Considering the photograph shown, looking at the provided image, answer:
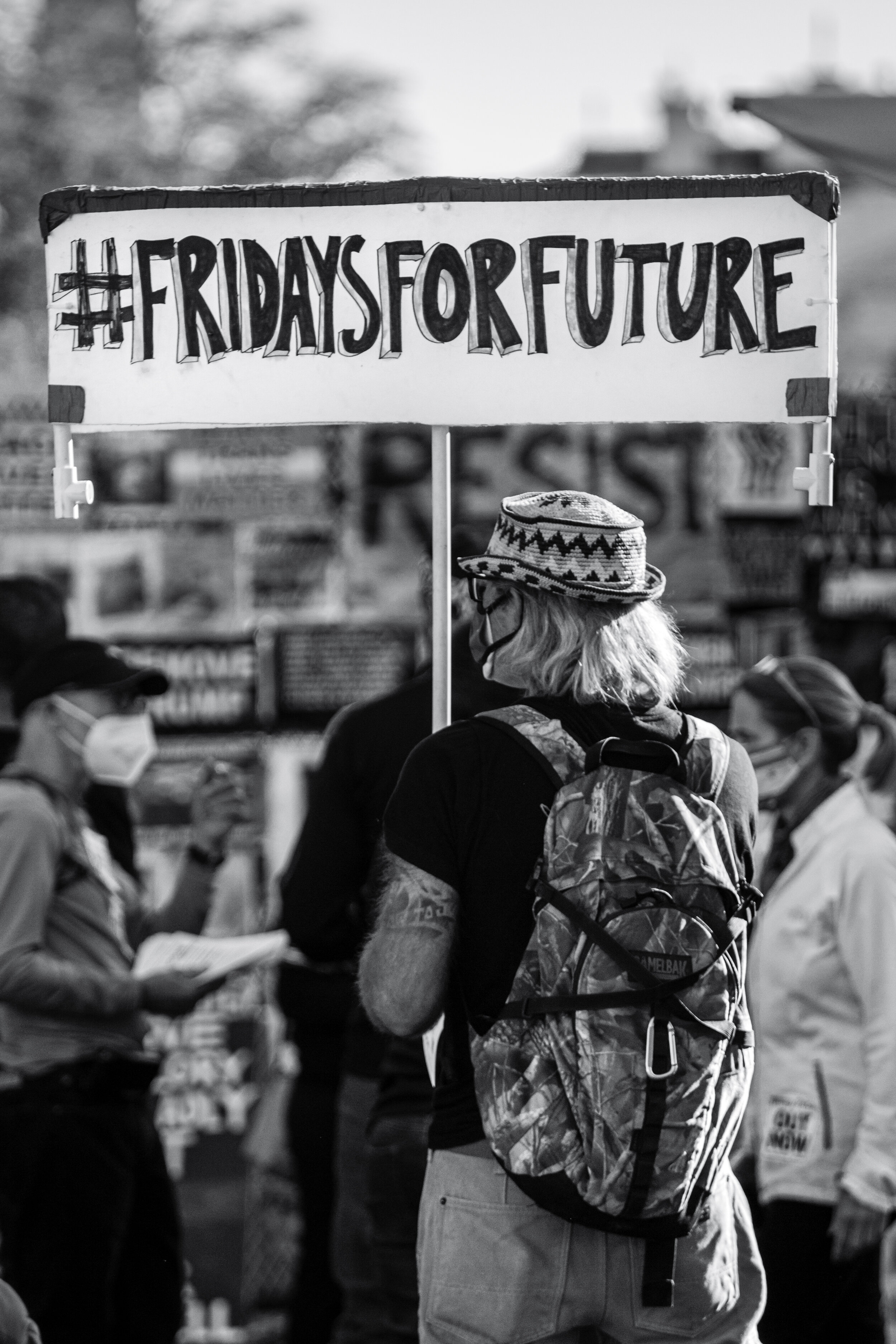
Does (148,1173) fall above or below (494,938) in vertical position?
below

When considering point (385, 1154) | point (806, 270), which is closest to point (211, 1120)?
point (385, 1154)

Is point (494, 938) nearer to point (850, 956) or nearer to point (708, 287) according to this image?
point (708, 287)

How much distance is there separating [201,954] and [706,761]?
185cm

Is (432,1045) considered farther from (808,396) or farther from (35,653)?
(35,653)

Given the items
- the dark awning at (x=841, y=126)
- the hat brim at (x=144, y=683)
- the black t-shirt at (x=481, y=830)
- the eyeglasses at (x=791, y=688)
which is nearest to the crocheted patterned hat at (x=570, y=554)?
the black t-shirt at (x=481, y=830)

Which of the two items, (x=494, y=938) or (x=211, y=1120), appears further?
(x=211, y=1120)

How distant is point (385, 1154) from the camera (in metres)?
3.45

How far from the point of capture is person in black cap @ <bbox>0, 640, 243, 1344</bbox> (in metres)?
3.52

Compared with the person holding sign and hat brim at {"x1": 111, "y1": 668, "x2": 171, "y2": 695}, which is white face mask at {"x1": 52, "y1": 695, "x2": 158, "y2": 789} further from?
the person holding sign

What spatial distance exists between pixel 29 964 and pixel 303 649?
2.03 m

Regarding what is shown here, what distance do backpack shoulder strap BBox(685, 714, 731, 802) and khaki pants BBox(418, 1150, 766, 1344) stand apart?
572 mm

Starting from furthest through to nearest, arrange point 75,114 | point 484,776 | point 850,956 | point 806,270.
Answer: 1. point 75,114
2. point 850,956
3. point 806,270
4. point 484,776

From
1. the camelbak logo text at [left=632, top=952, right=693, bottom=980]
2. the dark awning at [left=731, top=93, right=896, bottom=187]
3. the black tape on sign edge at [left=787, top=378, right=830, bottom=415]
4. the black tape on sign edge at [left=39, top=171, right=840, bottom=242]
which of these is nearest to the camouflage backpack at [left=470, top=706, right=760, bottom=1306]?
the camelbak logo text at [left=632, top=952, right=693, bottom=980]

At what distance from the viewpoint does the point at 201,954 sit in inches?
152
